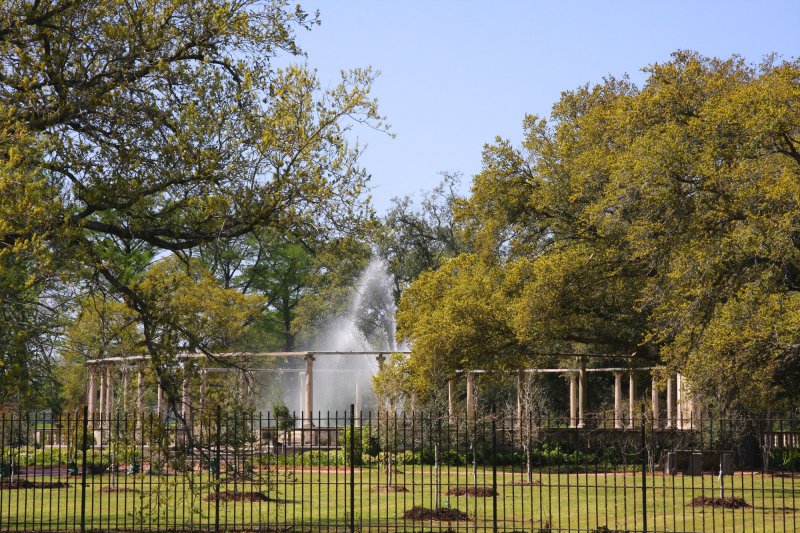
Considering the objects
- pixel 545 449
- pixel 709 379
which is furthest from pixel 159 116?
pixel 545 449

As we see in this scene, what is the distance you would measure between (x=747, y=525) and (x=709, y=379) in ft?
26.4

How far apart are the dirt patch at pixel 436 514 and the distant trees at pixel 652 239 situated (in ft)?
28.1

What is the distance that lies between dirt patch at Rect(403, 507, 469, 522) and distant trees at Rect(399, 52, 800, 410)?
857 centimetres

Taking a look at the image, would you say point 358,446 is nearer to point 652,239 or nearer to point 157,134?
point 652,239

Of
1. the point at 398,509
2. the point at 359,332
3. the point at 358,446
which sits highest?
the point at 359,332

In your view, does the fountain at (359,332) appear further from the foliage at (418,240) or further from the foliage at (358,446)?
the foliage at (358,446)

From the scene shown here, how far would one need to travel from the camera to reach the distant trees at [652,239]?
23.5 meters

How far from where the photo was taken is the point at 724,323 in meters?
23.8

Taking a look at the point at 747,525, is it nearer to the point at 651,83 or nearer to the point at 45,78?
the point at 45,78

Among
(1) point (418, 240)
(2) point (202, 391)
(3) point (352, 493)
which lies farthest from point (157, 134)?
(1) point (418, 240)

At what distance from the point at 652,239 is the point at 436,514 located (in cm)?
1052

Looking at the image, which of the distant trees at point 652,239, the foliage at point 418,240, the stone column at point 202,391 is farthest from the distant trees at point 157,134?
the foliage at point 418,240

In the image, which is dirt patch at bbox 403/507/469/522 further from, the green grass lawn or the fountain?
the fountain

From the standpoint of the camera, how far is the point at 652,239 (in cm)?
2600
